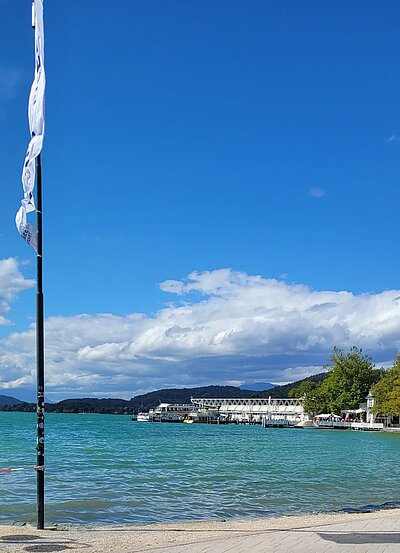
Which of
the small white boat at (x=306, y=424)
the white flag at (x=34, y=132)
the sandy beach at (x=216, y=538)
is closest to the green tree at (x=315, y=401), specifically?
the small white boat at (x=306, y=424)

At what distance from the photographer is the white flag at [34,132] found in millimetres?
15550

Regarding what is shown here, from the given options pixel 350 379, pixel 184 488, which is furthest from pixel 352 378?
pixel 184 488

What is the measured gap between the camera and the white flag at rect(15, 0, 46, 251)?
15.6m

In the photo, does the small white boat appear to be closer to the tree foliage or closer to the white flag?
the tree foliage

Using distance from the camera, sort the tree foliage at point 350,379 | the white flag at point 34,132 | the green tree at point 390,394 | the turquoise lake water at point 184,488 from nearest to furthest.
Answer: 1. the white flag at point 34,132
2. the turquoise lake water at point 184,488
3. the green tree at point 390,394
4. the tree foliage at point 350,379

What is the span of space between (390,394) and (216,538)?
114m

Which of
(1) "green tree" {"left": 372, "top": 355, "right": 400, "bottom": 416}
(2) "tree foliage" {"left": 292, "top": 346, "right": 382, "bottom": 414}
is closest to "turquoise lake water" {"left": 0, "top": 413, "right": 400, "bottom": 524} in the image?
(1) "green tree" {"left": 372, "top": 355, "right": 400, "bottom": 416}

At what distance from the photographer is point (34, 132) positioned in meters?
15.8

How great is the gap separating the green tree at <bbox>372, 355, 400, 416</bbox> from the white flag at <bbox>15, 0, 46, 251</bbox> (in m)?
113

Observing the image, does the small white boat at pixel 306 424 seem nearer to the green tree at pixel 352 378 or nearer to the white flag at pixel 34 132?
the green tree at pixel 352 378

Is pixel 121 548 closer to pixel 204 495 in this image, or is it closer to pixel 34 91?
pixel 34 91

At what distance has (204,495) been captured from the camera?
28406 millimetres

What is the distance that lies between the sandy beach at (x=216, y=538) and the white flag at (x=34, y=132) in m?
6.20

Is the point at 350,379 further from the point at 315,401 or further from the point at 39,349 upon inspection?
the point at 39,349
